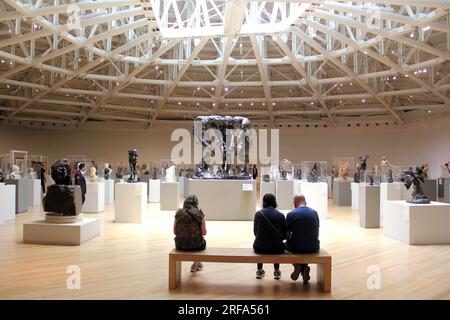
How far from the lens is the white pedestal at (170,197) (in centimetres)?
1634

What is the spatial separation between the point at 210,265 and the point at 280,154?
79.8 ft

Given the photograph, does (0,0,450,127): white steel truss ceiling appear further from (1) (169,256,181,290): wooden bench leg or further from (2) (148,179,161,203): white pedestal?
(1) (169,256,181,290): wooden bench leg

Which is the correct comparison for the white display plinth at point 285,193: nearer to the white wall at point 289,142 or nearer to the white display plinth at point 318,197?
the white display plinth at point 318,197

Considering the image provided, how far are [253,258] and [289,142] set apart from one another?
1008 inches

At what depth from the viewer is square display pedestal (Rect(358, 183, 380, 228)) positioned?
11.9 metres

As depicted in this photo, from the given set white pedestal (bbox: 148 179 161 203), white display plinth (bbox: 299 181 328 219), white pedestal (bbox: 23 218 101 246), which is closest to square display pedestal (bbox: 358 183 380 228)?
white display plinth (bbox: 299 181 328 219)

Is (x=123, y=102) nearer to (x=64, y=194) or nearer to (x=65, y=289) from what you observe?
(x=64, y=194)

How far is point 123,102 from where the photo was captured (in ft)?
93.9

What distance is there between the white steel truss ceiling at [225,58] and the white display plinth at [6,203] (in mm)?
4803

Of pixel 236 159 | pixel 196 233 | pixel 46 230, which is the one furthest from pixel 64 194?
pixel 236 159

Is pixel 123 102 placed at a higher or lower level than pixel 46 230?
higher

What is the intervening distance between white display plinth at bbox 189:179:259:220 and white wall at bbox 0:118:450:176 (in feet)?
52.4

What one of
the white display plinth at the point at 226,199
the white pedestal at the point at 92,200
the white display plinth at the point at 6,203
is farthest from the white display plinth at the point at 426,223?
the white display plinth at the point at 6,203
